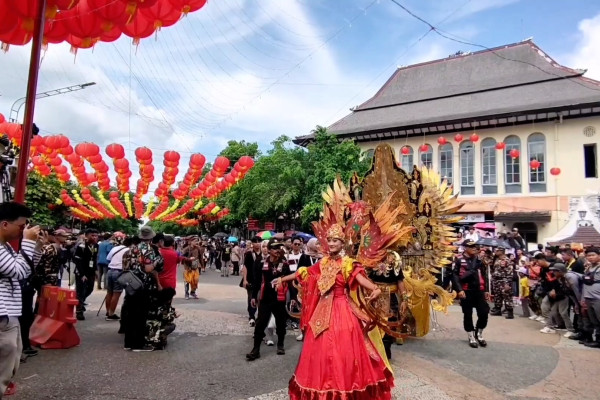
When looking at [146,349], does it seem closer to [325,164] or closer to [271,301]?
[271,301]

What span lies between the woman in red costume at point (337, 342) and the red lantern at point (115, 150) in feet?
44.9

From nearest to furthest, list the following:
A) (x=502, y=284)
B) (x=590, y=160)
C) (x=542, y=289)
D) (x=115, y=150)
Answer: (x=542, y=289), (x=502, y=284), (x=115, y=150), (x=590, y=160)

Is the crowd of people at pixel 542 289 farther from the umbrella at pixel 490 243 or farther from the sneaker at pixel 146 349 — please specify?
the sneaker at pixel 146 349

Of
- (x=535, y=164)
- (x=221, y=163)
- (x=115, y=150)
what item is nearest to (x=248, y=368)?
(x=115, y=150)

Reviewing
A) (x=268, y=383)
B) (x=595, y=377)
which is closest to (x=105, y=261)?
(x=268, y=383)

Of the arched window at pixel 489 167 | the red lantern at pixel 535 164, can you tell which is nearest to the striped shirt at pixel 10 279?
the red lantern at pixel 535 164

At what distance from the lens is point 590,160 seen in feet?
67.0

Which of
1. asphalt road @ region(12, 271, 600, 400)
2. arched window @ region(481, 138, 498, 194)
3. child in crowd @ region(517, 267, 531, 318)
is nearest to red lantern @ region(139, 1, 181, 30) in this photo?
asphalt road @ region(12, 271, 600, 400)

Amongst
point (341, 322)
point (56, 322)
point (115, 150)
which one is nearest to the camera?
point (341, 322)

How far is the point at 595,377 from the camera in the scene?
5699 mm

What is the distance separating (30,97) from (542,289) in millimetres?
9922

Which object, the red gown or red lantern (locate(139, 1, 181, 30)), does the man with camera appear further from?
red lantern (locate(139, 1, 181, 30))

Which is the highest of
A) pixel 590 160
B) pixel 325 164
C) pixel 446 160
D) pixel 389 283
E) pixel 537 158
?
pixel 446 160

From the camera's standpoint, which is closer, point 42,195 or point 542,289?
point 542,289
